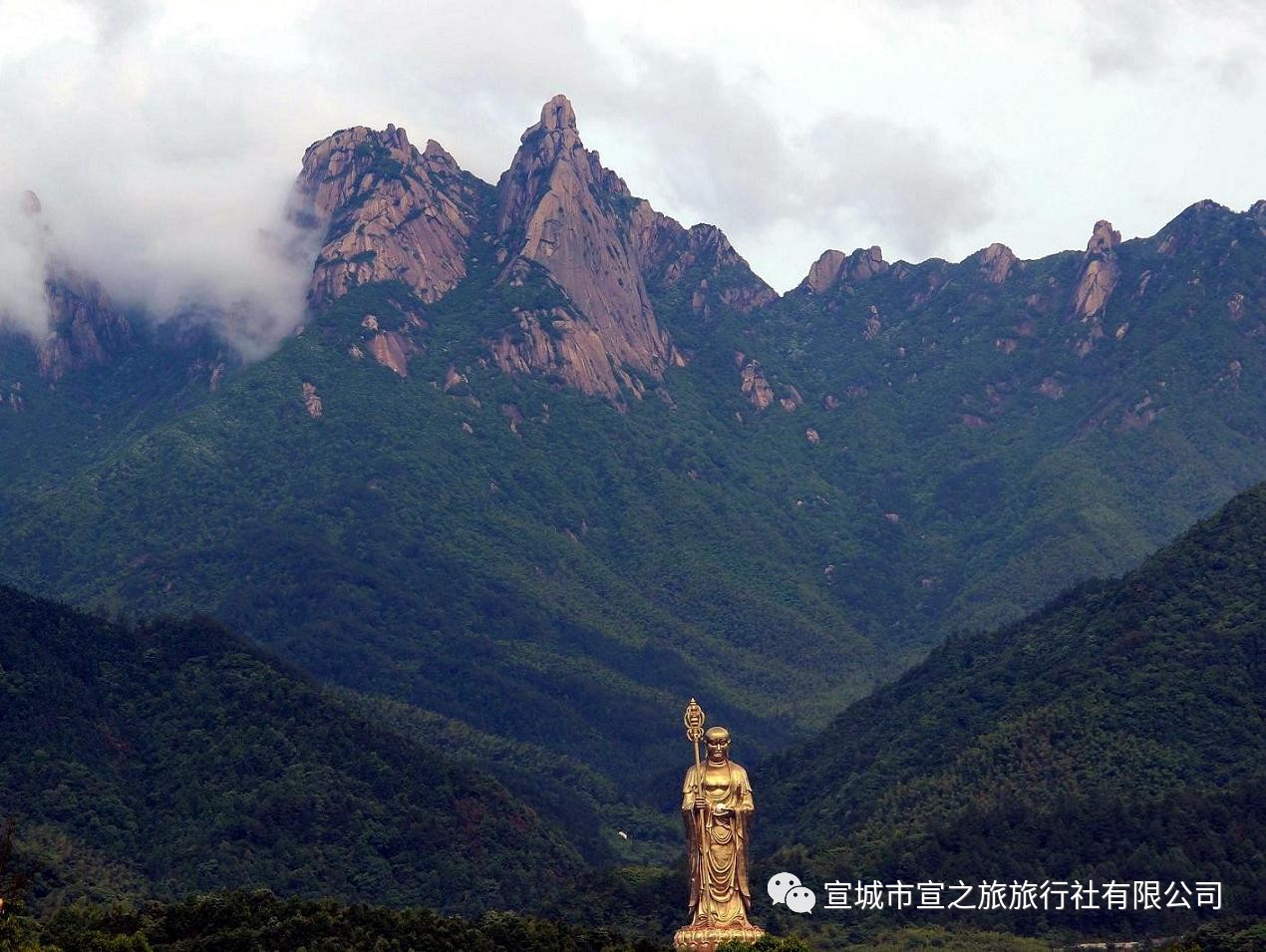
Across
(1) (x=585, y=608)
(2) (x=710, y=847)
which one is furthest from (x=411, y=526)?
(2) (x=710, y=847)

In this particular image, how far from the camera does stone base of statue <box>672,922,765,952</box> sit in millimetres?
55500

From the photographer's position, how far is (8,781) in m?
101

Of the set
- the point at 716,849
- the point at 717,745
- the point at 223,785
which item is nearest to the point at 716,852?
the point at 716,849

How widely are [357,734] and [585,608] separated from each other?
55.6 metres

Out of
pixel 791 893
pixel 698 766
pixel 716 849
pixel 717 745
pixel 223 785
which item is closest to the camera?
pixel 716 849

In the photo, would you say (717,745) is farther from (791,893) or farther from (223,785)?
(223,785)

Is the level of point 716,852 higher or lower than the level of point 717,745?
lower

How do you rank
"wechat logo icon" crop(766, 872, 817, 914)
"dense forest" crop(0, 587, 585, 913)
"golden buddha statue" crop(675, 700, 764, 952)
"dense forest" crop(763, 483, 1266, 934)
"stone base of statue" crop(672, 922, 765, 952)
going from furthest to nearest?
"dense forest" crop(0, 587, 585, 913) → "dense forest" crop(763, 483, 1266, 934) → "wechat logo icon" crop(766, 872, 817, 914) → "golden buddha statue" crop(675, 700, 764, 952) → "stone base of statue" crop(672, 922, 765, 952)

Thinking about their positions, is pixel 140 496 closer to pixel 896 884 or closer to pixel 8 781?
pixel 8 781

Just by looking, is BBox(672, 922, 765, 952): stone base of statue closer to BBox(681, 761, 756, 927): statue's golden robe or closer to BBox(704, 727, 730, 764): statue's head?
BBox(681, 761, 756, 927): statue's golden robe

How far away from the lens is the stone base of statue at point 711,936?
182 ft

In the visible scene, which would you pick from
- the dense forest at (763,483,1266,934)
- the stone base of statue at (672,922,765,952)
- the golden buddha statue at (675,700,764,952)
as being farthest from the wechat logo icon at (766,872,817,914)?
the stone base of statue at (672,922,765,952)

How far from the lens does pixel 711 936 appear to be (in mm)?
55594

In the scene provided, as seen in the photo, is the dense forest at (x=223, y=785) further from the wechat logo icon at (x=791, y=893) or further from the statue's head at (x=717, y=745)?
the statue's head at (x=717, y=745)
